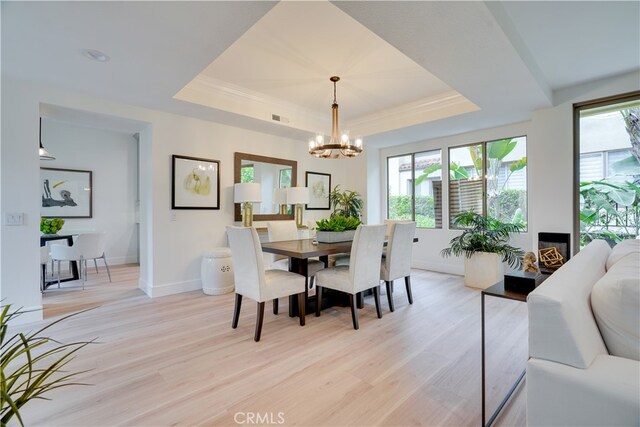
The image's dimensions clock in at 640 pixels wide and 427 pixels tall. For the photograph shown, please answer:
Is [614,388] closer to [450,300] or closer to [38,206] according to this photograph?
[450,300]

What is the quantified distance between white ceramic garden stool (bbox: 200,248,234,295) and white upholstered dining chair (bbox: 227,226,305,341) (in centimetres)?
114

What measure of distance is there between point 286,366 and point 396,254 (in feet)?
5.62

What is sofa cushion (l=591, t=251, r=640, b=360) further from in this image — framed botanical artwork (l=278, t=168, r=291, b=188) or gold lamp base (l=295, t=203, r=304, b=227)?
framed botanical artwork (l=278, t=168, r=291, b=188)

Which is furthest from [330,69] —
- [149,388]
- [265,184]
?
[149,388]

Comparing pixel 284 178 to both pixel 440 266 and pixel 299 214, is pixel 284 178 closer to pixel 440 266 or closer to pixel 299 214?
pixel 299 214

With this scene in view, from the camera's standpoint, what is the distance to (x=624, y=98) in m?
3.29

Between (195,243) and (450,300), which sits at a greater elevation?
(195,243)

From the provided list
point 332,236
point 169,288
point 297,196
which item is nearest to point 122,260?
point 169,288

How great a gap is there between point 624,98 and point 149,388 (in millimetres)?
5293

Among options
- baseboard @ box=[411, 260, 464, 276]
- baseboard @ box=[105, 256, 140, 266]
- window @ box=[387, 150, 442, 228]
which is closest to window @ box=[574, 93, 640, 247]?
baseboard @ box=[411, 260, 464, 276]

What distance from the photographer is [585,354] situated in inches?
38.5

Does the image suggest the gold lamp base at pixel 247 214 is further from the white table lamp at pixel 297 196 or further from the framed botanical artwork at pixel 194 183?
the white table lamp at pixel 297 196

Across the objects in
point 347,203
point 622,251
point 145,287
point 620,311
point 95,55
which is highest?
point 95,55

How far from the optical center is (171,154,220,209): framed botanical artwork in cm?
399
